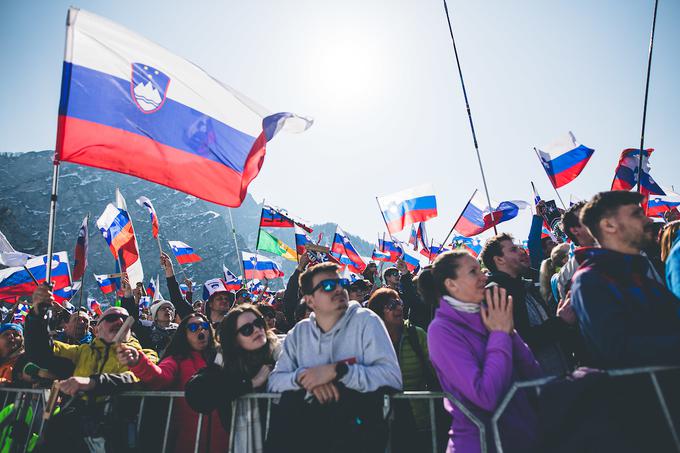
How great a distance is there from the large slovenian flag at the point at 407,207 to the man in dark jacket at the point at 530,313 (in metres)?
7.27

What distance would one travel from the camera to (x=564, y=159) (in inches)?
308

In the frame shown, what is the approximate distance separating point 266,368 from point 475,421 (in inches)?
63.2

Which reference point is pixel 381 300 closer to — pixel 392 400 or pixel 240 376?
pixel 392 400

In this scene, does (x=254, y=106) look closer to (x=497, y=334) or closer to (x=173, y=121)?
(x=173, y=121)

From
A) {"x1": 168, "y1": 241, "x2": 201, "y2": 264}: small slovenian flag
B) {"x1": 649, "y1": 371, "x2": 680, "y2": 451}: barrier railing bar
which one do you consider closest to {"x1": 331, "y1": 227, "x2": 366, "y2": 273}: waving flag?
{"x1": 168, "y1": 241, "x2": 201, "y2": 264}: small slovenian flag

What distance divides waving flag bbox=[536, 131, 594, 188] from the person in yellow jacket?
306 inches

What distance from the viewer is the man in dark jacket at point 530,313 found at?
2670 mm

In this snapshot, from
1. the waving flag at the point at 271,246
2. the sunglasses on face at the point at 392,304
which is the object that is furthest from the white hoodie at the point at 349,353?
the waving flag at the point at 271,246

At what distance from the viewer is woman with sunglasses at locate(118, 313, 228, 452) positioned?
315 cm

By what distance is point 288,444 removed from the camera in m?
2.32

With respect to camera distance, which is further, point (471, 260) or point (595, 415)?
point (471, 260)

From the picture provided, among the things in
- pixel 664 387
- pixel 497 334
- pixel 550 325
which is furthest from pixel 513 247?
pixel 664 387

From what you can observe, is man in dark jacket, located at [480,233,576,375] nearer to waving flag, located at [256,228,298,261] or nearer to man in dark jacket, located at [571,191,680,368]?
man in dark jacket, located at [571,191,680,368]

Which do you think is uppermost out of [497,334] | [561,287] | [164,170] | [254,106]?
[254,106]
